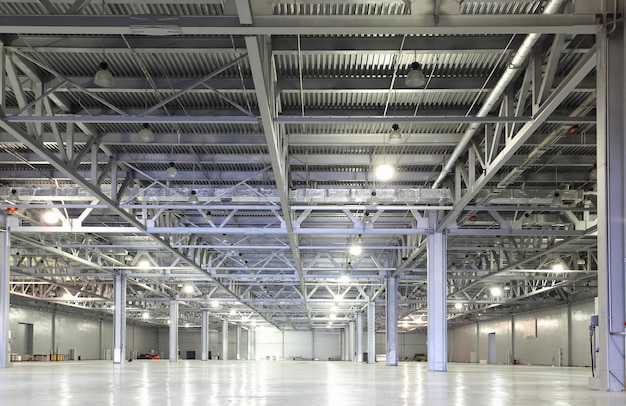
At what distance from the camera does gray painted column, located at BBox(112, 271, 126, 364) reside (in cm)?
4450

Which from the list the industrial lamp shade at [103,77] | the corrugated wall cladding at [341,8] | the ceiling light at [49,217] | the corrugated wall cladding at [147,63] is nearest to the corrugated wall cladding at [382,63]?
the corrugated wall cladding at [147,63]

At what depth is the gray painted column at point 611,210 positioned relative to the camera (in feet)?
42.2

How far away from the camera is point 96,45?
1606cm

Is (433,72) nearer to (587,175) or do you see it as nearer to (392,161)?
(392,161)

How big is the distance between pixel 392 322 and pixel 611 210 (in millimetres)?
31673

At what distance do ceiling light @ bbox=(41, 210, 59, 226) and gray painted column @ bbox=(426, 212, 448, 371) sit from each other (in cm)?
1703

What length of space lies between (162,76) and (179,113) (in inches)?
99.1

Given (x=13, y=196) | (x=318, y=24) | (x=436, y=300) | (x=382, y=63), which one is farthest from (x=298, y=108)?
(x=13, y=196)

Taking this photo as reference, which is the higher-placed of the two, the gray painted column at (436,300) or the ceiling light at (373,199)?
the ceiling light at (373,199)

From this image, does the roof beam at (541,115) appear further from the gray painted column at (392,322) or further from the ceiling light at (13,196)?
the gray painted column at (392,322)

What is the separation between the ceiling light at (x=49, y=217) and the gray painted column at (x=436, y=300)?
17028 mm

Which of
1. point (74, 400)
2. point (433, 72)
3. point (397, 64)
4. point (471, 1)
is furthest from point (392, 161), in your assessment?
point (74, 400)

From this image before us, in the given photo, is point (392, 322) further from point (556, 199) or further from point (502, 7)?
point (502, 7)

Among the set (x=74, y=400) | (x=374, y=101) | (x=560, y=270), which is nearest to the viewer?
(x=74, y=400)
